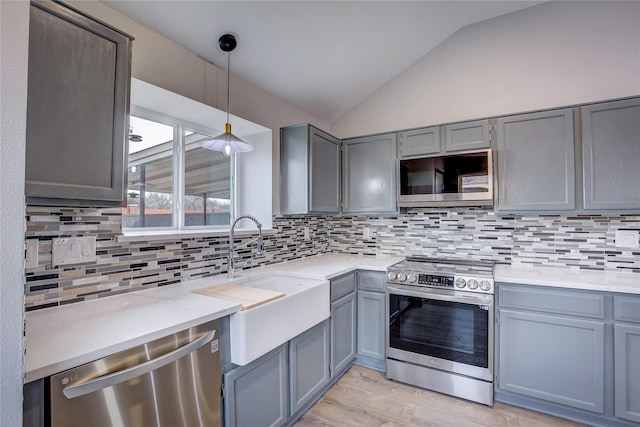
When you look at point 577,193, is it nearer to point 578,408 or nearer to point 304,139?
point 578,408

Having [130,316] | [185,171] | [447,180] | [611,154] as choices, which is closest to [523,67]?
[611,154]

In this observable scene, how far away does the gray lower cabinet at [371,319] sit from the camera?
2541 mm

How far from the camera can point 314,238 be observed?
3312mm

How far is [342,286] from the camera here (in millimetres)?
2438

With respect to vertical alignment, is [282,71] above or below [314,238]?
above

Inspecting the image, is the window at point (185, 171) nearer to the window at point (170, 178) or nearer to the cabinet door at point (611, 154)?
the window at point (170, 178)

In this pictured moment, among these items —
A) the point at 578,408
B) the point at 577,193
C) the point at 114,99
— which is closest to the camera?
the point at 114,99

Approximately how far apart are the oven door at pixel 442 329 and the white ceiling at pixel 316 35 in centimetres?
196

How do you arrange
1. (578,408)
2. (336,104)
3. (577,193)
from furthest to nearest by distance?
(336,104) < (577,193) < (578,408)

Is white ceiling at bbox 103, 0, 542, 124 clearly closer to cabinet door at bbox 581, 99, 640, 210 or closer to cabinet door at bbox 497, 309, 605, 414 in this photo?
cabinet door at bbox 581, 99, 640, 210

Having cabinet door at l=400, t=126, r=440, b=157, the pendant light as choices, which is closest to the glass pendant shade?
the pendant light

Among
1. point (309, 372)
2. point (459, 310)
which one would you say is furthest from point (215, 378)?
point (459, 310)

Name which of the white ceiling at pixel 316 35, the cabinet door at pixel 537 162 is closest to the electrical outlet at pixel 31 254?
the white ceiling at pixel 316 35

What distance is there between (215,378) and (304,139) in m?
1.92
